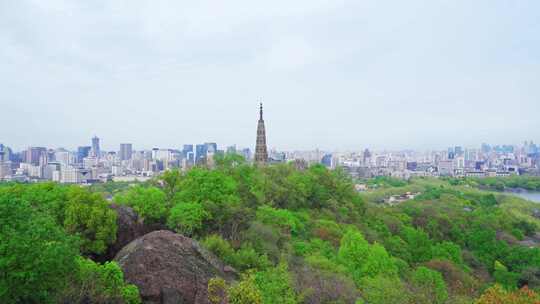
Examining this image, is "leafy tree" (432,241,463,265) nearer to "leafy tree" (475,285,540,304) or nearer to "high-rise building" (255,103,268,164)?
"high-rise building" (255,103,268,164)

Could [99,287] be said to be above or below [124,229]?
below

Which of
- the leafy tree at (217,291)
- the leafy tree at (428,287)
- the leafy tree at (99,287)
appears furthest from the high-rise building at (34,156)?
Answer: the leafy tree at (217,291)

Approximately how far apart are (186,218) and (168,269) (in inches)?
175

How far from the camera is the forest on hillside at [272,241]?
27.2 ft

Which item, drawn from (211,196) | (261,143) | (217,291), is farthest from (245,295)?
(261,143)

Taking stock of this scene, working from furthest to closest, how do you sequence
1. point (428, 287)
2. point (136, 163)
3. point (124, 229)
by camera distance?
point (136, 163)
point (124, 229)
point (428, 287)

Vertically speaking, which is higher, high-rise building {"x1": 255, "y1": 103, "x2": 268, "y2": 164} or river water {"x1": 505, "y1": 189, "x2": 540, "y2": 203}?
high-rise building {"x1": 255, "y1": 103, "x2": 268, "y2": 164}

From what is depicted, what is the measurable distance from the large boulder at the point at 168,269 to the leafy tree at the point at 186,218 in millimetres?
3243

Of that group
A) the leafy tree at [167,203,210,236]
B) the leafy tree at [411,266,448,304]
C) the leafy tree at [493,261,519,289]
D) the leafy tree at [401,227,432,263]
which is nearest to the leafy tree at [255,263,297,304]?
the leafy tree at [411,266,448,304]

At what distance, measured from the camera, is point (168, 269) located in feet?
35.2

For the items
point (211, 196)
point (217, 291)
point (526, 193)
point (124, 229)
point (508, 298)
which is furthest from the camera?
point (526, 193)

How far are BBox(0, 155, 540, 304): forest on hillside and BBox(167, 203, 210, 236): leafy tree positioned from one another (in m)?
0.04

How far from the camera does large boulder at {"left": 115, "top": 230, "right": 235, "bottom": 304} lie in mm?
10352

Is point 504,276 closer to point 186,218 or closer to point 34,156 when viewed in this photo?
point 186,218
